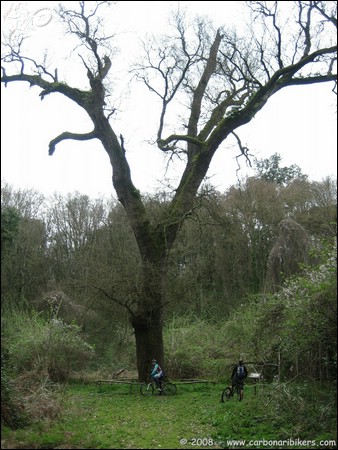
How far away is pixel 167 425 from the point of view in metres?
11.6

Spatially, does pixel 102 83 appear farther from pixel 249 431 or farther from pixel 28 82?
pixel 249 431

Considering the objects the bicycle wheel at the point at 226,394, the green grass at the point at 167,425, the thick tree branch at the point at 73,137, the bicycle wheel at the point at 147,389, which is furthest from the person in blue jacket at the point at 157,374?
the thick tree branch at the point at 73,137

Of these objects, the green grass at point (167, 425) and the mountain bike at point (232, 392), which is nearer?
the green grass at point (167, 425)

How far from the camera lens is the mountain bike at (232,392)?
14.3 m

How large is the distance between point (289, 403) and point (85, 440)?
15.1 feet

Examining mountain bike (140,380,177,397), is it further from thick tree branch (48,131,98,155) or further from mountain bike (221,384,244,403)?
thick tree branch (48,131,98,155)

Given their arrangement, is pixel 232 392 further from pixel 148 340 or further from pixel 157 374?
pixel 148 340

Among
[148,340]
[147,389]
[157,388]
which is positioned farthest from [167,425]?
[148,340]

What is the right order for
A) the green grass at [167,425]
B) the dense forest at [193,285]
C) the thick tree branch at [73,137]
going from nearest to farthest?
the green grass at [167,425]
the dense forest at [193,285]
the thick tree branch at [73,137]

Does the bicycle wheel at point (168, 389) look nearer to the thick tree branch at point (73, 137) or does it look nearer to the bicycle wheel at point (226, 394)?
the bicycle wheel at point (226, 394)

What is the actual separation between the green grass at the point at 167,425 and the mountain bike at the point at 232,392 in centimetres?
26

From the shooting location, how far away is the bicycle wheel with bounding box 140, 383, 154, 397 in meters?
16.4

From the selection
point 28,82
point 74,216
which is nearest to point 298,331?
point 28,82

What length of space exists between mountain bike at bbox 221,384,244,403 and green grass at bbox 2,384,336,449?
0.26 meters
